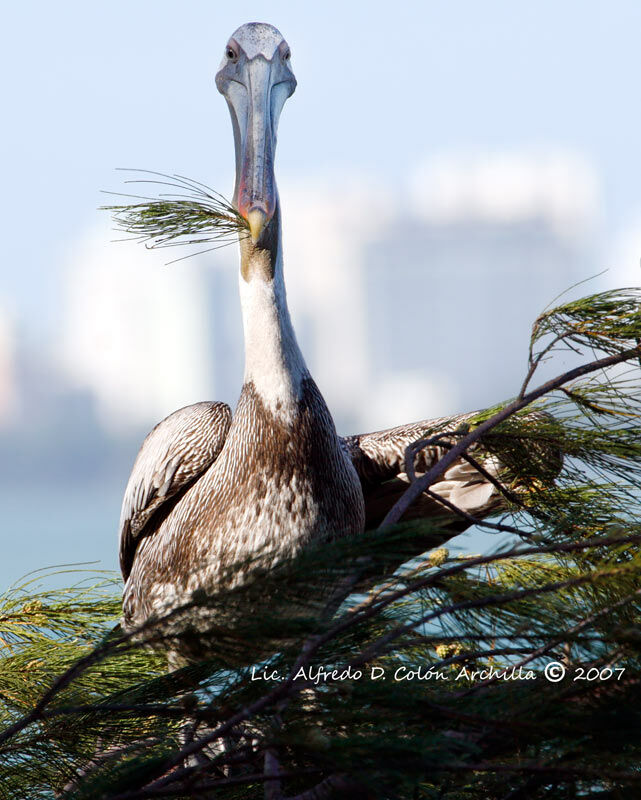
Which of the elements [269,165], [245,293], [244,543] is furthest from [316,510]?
[269,165]

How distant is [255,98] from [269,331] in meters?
0.60

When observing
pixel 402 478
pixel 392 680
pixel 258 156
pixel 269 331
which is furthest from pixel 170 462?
pixel 392 680

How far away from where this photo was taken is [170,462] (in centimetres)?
248

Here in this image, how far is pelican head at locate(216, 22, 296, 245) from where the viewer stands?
6.61 ft

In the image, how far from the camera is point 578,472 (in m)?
1.63

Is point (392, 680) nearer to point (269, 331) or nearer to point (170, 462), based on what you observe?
point (269, 331)

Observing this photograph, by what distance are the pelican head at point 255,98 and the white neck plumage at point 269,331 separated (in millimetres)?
91

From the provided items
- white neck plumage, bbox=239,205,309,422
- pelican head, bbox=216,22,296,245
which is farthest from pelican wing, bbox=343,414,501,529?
pelican head, bbox=216,22,296,245

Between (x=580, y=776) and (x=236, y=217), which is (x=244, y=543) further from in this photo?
(x=580, y=776)

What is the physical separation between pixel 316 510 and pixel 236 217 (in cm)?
90

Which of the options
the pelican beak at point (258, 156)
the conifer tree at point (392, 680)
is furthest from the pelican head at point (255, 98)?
the conifer tree at point (392, 680)

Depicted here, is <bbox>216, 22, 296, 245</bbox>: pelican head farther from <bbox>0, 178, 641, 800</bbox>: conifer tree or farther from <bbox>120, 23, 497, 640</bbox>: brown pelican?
<bbox>0, 178, 641, 800</bbox>: conifer tree

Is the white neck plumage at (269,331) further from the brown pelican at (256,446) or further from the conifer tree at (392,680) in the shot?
the conifer tree at (392,680)

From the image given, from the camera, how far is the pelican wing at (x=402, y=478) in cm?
280
